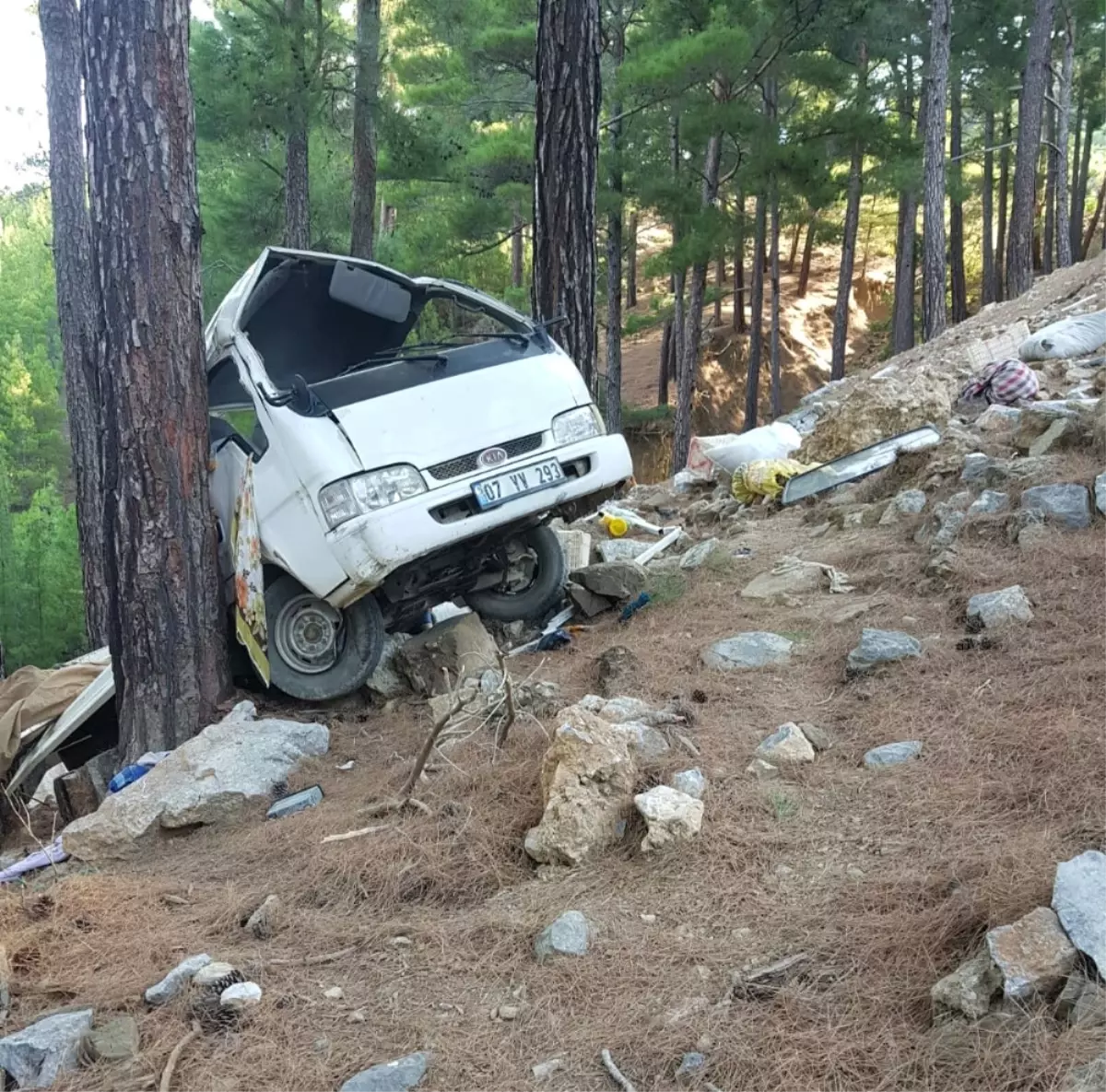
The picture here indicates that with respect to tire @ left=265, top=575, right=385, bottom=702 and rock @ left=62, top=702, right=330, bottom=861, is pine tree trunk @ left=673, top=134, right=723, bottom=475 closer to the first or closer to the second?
tire @ left=265, top=575, right=385, bottom=702

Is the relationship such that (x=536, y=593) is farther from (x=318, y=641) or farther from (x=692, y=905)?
(x=692, y=905)

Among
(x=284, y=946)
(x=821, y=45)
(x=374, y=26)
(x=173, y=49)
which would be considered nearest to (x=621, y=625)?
(x=284, y=946)

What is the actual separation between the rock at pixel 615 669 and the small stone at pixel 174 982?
222cm

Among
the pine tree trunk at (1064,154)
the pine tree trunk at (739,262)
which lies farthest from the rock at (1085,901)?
the pine tree trunk at (1064,154)

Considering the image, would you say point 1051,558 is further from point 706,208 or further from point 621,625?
point 706,208

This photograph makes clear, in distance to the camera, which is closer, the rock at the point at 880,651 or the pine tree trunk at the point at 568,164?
the rock at the point at 880,651

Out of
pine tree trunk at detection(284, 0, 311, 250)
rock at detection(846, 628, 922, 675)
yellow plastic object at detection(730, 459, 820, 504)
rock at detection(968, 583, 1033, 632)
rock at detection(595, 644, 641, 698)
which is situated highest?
pine tree trunk at detection(284, 0, 311, 250)

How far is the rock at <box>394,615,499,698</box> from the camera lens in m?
5.67

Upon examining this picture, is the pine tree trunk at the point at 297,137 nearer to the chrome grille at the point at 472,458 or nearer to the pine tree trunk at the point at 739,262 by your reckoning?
the pine tree trunk at the point at 739,262

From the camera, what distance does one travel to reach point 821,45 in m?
18.3

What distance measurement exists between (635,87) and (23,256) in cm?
3671

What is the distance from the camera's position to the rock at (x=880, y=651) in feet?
14.5

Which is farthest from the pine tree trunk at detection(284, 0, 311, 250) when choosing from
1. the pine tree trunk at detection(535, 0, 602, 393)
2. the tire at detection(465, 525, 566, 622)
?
the tire at detection(465, 525, 566, 622)

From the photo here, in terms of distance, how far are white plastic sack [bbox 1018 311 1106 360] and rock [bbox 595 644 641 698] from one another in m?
6.68
